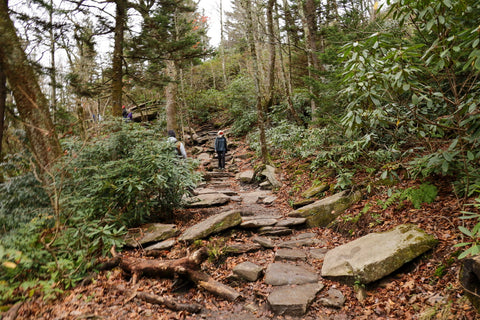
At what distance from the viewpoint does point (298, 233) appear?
561 cm

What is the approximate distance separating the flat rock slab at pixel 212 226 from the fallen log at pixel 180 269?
0.78 meters

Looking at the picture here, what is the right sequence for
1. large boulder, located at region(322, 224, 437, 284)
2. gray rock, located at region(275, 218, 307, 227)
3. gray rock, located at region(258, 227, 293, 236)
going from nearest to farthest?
large boulder, located at region(322, 224, 437, 284) → gray rock, located at region(258, 227, 293, 236) → gray rock, located at region(275, 218, 307, 227)

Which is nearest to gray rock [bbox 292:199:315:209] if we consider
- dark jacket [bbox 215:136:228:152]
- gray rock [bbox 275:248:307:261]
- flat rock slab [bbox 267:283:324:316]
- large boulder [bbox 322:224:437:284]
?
gray rock [bbox 275:248:307:261]

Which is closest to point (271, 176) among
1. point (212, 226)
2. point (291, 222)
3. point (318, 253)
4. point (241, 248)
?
point (291, 222)

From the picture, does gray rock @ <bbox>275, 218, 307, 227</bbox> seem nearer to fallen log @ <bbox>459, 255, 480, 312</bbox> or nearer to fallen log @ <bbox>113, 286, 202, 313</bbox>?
fallen log @ <bbox>113, 286, 202, 313</bbox>

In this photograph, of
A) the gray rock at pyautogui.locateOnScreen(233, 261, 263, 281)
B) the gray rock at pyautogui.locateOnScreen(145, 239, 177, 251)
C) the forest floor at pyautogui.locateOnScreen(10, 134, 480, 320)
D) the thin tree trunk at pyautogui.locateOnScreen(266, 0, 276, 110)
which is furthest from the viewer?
the thin tree trunk at pyautogui.locateOnScreen(266, 0, 276, 110)

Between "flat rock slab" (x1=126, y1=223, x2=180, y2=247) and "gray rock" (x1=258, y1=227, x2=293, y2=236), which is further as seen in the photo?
"gray rock" (x1=258, y1=227, x2=293, y2=236)

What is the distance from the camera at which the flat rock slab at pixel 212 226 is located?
16.3ft

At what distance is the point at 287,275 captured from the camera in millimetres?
3922

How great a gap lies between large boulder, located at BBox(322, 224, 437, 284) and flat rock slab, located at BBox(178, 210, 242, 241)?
2.01 m

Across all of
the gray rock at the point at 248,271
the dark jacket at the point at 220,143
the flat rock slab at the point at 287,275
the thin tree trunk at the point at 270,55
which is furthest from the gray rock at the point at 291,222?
the thin tree trunk at the point at 270,55

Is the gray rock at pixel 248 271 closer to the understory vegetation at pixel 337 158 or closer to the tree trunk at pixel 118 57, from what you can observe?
the understory vegetation at pixel 337 158

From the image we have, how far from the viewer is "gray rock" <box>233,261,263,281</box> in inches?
157

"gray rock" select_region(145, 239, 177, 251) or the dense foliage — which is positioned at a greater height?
the dense foliage
